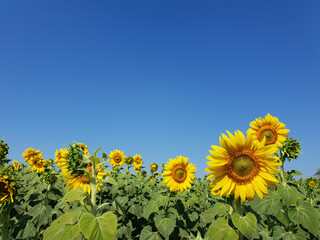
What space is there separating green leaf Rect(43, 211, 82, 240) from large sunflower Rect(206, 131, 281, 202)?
1.60 meters

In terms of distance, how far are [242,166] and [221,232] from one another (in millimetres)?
785

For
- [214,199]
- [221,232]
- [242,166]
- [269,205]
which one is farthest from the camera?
[214,199]

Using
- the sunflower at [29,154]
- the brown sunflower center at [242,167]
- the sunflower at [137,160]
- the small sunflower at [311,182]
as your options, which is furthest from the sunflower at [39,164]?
the small sunflower at [311,182]

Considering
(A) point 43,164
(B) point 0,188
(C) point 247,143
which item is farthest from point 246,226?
(A) point 43,164

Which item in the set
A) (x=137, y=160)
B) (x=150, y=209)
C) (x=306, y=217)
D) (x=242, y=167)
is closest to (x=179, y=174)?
(x=150, y=209)

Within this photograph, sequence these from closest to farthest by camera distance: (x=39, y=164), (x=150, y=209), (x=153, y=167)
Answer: (x=150, y=209), (x=39, y=164), (x=153, y=167)

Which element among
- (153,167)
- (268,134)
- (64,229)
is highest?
(153,167)

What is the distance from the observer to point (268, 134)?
5.02 m

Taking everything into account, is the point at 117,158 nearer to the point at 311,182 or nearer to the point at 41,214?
the point at 41,214

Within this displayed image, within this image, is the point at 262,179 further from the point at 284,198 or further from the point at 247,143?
the point at 284,198

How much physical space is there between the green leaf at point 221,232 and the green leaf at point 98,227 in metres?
1.08

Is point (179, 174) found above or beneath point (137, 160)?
beneath

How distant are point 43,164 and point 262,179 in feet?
24.4

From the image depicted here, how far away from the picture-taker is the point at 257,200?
4.11 metres
